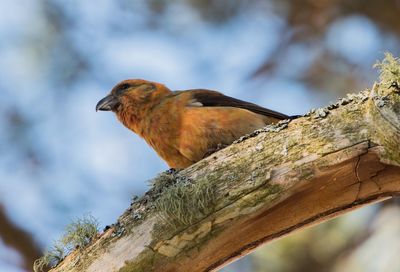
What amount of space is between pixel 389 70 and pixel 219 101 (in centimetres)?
219

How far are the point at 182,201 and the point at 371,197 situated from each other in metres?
0.93

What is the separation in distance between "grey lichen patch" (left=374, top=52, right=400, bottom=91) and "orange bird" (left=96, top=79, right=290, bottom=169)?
161cm

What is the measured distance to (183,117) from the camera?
5148 millimetres

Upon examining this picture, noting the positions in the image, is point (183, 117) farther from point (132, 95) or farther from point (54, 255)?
point (54, 255)

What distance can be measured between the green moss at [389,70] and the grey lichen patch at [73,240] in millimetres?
1688

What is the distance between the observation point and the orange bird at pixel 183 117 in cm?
488

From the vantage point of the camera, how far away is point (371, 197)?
10.8ft

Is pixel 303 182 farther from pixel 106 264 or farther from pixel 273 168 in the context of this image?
pixel 106 264

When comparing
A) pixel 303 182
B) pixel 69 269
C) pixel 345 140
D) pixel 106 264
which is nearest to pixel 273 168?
pixel 303 182

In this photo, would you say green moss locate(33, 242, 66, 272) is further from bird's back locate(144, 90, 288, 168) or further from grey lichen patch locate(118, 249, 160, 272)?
bird's back locate(144, 90, 288, 168)

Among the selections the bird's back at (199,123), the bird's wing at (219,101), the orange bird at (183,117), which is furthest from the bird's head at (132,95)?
the bird's wing at (219,101)

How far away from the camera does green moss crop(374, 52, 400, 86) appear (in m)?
3.27

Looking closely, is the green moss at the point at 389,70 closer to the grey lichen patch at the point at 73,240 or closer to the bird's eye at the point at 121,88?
the grey lichen patch at the point at 73,240

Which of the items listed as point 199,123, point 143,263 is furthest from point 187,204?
point 199,123
